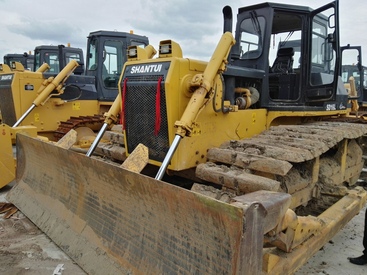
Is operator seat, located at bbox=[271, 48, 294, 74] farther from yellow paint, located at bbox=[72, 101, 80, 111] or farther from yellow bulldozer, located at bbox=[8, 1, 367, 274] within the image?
yellow paint, located at bbox=[72, 101, 80, 111]

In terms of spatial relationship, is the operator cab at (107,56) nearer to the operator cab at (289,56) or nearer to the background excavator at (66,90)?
the background excavator at (66,90)

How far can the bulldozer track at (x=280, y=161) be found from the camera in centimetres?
295

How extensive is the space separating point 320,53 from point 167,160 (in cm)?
301

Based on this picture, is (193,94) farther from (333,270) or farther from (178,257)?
(333,270)

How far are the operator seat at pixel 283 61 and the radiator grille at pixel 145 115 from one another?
2.19 m

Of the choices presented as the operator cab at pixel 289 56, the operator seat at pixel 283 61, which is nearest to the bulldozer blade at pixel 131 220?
the operator cab at pixel 289 56

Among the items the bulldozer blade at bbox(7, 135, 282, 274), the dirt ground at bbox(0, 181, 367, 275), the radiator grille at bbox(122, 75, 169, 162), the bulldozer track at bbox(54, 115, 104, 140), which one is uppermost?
the radiator grille at bbox(122, 75, 169, 162)

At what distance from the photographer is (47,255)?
3461mm

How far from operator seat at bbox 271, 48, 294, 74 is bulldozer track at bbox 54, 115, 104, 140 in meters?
4.14

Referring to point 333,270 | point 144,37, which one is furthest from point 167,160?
point 144,37

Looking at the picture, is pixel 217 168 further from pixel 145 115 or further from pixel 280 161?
pixel 145 115

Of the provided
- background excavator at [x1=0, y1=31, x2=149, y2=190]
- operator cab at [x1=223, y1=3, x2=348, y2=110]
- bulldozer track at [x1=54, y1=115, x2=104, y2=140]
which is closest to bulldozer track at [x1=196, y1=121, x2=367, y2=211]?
operator cab at [x1=223, y1=3, x2=348, y2=110]

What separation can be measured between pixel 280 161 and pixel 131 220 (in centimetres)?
134

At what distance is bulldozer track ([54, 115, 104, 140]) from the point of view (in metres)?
7.30
